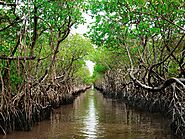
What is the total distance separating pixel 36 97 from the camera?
12016 mm

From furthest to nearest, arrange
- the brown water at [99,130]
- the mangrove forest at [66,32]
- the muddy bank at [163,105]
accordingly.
A: the brown water at [99,130] < the muddy bank at [163,105] < the mangrove forest at [66,32]

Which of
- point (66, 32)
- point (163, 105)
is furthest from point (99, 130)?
point (66, 32)

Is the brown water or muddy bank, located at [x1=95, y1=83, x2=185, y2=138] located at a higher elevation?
muddy bank, located at [x1=95, y1=83, x2=185, y2=138]

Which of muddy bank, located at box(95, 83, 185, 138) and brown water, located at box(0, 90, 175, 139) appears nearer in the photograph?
Answer: muddy bank, located at box(95, 83, 185, 138)

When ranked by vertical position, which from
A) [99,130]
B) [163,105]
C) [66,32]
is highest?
[66,32]

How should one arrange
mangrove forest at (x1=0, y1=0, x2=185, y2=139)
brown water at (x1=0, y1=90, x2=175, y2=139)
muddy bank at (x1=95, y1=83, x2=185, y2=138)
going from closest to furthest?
mangrove forest at (x1=0, y1=0, x2=185, y2=139), muddy bank at (x1=95, y1=83, x2=185, y2=138), brown water at (x1=0, y1=90, x2=175, y2=139)

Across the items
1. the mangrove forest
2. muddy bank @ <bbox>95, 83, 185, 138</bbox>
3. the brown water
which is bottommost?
the brown water

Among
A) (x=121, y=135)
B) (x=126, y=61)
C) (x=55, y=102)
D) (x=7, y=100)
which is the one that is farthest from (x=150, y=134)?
(x=126, y=61)

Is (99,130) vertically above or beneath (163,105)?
beneath

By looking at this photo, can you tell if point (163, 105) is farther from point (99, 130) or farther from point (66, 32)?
point (66, 32)

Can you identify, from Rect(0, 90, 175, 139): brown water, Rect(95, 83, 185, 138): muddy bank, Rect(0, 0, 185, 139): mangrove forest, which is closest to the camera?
Rect(0, 0, 185, 139): mangrove forest

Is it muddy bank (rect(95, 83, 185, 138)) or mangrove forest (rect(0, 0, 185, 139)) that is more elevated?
mangrove forest (rect(0, 0, 185, 139))

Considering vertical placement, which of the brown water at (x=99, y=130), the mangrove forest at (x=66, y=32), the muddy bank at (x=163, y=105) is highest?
the mangrove forest at (x=66, y=32)

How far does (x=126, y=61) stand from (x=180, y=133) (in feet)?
47.9
